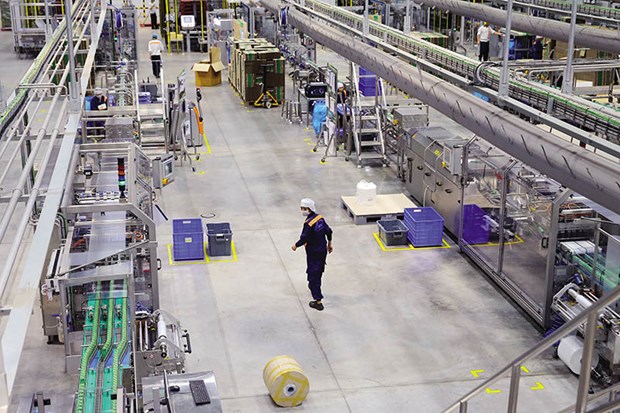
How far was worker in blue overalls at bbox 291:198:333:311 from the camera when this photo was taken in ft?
35.0

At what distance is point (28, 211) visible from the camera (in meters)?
5.60

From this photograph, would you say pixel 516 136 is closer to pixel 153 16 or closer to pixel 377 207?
pixel 377 207

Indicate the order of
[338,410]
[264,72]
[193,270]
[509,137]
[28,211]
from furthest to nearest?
[264,72], [193,270], [338,410], [509,137], [28,211]

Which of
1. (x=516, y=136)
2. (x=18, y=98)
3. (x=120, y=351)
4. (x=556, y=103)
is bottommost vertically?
(x=120, y=351)

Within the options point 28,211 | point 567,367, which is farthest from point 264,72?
point 28,211

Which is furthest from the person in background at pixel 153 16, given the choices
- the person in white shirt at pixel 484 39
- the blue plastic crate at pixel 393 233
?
the blue plastic crate at pixel 393 233

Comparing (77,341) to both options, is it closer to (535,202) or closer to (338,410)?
(338,410)

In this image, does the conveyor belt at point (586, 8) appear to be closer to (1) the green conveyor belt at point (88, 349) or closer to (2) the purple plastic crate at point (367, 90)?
(2) the purple plastic crate at point (367, 90)

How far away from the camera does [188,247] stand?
12.5m

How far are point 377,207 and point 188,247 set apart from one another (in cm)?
344

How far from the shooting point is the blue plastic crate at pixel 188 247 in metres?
12.4

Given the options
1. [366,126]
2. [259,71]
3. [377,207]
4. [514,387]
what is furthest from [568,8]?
[514,387]

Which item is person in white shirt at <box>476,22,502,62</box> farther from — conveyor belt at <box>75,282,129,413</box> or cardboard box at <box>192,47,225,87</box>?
conveyor belt at <box>75,282,129,413</box>

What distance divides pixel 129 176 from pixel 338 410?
11.3 ft
